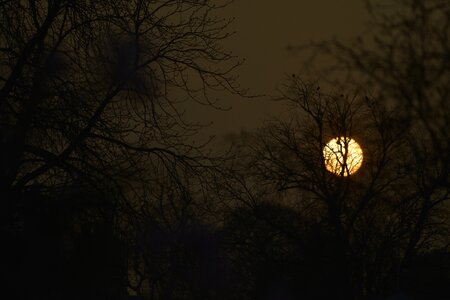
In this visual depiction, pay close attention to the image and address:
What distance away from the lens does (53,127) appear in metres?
10.3

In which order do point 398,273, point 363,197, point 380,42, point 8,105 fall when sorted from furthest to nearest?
point 363,197, point 398,273, point 380,42, point 8,105

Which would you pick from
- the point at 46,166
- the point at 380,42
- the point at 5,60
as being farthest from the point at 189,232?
the point at 380,42

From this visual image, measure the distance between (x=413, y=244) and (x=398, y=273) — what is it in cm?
98

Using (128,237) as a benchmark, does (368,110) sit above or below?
above

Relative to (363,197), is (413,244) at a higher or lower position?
lower

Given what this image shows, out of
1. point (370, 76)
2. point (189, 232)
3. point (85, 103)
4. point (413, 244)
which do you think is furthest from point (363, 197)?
point (85, 103)

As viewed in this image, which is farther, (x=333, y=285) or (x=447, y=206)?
(x=333, y=285)

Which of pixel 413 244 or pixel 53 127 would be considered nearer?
pixel 53 127

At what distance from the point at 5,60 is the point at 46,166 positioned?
134 cm

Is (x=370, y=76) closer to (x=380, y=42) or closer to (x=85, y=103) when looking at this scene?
(x=380, y=42)

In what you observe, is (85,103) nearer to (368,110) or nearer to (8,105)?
(8,105)

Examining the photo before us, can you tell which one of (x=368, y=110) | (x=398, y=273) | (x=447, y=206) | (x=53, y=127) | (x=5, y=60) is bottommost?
(x=53, y=127)

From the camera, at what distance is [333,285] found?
26.2 meters

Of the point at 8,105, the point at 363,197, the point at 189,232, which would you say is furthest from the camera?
the point at 363,197
